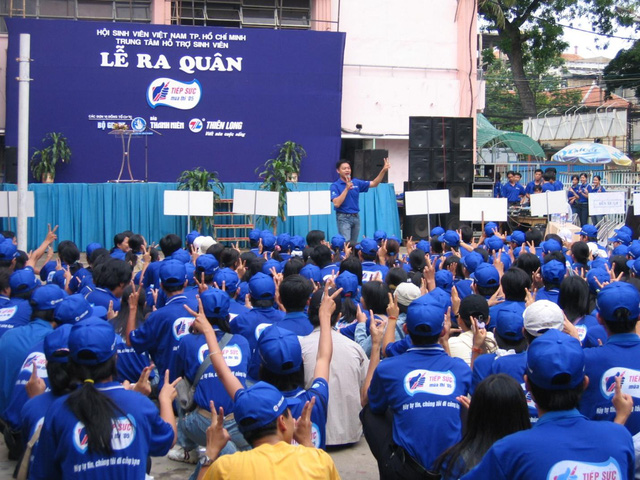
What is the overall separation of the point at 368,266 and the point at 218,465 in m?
5.28

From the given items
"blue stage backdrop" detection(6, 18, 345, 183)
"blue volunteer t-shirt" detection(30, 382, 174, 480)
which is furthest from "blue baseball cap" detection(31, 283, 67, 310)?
"blue stage backdrop" detection(6, 18, 345, 183)

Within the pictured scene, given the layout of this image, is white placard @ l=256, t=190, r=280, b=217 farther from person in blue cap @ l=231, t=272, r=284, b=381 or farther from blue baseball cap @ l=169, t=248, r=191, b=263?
person in blue cap @ l=231, t=272, r=284, b=381

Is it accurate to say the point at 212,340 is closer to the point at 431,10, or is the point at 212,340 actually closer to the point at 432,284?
the point at 432,284

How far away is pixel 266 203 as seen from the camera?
14906 mm

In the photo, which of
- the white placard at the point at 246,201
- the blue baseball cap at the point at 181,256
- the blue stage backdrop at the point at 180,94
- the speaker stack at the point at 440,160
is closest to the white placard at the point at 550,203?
the speaker stack at the point at 440,160

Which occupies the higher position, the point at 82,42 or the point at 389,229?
Result: the point at 82,42

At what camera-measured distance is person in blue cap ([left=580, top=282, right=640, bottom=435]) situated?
383 cm

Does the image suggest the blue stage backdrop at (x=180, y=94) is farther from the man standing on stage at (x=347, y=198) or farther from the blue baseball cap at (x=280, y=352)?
the blue baseball cap at (x=280, y=352)

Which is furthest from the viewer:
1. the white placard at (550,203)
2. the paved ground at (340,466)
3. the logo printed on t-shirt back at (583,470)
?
the white placard at (550,203)

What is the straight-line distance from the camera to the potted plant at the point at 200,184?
17.3 meters

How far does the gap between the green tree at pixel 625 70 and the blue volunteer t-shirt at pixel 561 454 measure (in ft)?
122

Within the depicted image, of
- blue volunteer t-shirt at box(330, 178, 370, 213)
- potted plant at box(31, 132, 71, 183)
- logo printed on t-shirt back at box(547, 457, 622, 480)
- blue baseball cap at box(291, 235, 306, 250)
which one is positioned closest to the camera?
logo printed on t-shirt back at box(547, 457, 622, 480)

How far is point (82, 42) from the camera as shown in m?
19.9

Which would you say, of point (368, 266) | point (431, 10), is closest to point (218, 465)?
point (368, 266)
